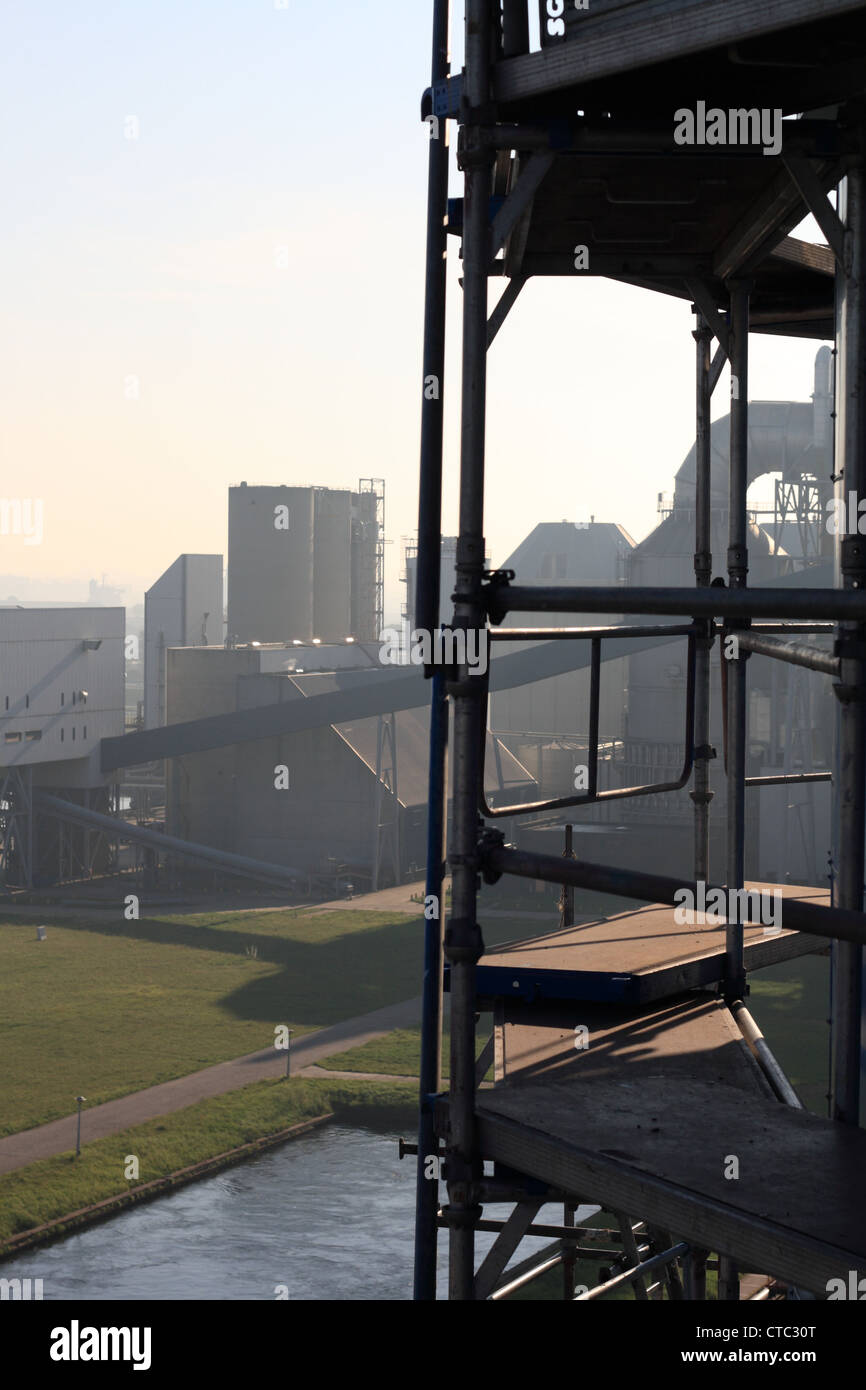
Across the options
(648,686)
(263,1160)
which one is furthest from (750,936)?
(648,686)

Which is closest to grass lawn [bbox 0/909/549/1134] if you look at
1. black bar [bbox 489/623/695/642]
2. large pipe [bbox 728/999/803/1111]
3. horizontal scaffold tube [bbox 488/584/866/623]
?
large pipe [bbox 728/999/803/1111]

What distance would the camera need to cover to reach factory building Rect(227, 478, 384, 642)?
67.2 meters

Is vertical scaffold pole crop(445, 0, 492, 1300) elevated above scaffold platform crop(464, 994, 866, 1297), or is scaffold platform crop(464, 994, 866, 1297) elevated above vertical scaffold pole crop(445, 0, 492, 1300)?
vertical scaffold pole crop(445, 0, 492, 1300)

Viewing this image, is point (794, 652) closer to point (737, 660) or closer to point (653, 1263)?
point (737, 660)

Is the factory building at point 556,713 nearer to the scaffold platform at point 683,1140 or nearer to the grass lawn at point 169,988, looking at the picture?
the grass lawn at point 169,988

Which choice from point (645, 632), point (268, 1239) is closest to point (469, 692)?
point (645, 632)

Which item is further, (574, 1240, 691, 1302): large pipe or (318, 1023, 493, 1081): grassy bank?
(318, 1023, 493, 1081): grassy bank

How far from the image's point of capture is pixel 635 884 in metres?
5.23

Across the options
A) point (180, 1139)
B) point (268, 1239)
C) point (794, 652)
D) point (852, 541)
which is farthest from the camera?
point (180, 1139)

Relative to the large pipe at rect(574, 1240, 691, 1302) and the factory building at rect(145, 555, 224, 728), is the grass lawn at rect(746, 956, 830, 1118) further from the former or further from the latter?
the factory building at rect(145, 555, 224, 728)

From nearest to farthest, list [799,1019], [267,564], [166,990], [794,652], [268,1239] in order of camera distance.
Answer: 1. [794,652]
2. [268,1239]
3. [799,1019]
4. [166,990]
5. [267,564]

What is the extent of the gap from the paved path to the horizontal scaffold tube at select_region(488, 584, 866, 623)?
1752 centimetres

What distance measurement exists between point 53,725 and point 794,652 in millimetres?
40431

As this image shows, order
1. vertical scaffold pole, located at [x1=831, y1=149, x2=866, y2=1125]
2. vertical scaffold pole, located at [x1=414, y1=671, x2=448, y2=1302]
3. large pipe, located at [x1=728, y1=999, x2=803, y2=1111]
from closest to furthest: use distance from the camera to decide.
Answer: vertical scaffold pole, located at [x1=831, y1=149, x2=866, y2=1125] < large pipe, located at [x1=728, y1=999, x2=803, y2=1111] < vertical scaffold pole, located at [x1=414, y1=671, x2=448, y2=1302]
